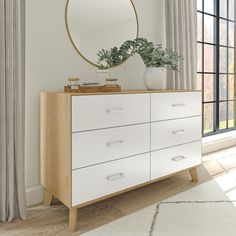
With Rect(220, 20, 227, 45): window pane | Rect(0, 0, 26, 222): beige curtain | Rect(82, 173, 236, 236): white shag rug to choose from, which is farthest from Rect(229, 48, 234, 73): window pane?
Rect(0, 0, 26, 222): beige curtain

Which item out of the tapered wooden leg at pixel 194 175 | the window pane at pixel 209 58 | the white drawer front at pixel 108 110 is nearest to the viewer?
the white drawer front at pixel 108 110

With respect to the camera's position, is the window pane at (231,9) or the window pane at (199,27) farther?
the window pane at (231,9)

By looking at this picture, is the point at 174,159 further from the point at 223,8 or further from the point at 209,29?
the point at 223,8

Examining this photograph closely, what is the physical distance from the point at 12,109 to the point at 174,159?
1.28 m

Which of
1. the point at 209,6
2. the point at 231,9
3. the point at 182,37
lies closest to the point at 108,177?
the point at 182,37

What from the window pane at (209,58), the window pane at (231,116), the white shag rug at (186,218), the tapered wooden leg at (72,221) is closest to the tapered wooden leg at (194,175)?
the white shag rug at (186,218)

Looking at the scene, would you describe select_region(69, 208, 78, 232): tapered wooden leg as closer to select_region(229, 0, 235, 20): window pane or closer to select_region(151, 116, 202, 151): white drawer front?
select_region(151, 116, 202, 151): white drawer front

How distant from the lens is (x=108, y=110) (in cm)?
184

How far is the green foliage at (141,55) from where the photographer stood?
2373mm

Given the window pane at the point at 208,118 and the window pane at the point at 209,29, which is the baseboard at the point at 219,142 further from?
the window pane at the point at 209,29

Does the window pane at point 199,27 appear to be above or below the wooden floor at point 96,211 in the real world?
above

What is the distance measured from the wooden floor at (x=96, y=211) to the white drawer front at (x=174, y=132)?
41 cm

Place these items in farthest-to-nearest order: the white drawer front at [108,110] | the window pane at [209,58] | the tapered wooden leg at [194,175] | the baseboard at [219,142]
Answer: the window pane at [209,58]
the baseboard at [219,142]
the tapered wooden leg at [194,175]
the white drawer front at [108,110]

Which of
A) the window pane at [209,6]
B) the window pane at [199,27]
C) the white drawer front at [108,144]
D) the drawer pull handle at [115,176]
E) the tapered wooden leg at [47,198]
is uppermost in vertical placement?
the window pane at [209,6]
